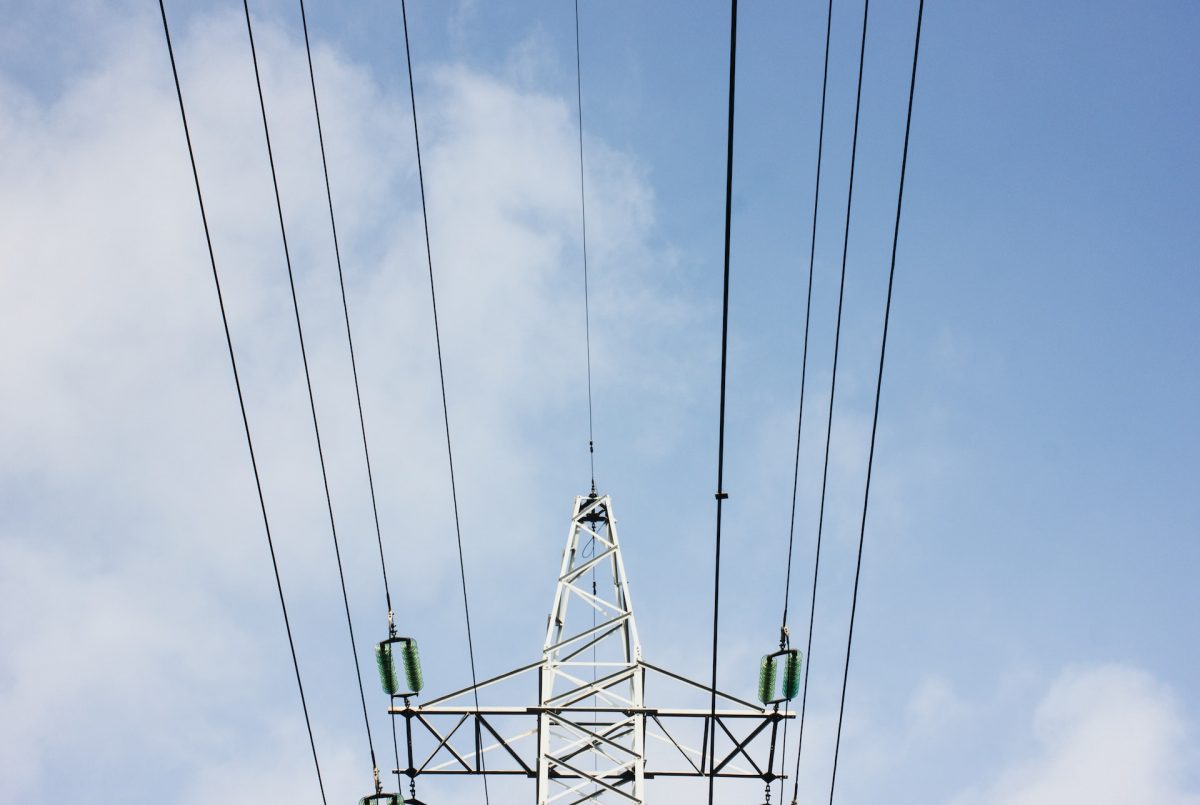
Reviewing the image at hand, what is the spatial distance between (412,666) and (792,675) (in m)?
4.84

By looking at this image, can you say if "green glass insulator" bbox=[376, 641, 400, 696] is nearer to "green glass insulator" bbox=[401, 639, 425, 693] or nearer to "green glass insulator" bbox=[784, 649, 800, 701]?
"green glass insulator" bbox=[401, 639, 425, 693]

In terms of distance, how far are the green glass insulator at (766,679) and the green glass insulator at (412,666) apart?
4393 millimetres

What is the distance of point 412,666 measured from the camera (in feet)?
37.8

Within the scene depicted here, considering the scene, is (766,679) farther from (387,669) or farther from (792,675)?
(387,669)

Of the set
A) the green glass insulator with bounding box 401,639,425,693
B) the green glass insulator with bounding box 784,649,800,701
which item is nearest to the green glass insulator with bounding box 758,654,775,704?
the green glass insulator with bounding box 784,649,800,701

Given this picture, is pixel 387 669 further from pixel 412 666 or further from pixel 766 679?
pixel 766 679

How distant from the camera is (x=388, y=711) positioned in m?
12.0

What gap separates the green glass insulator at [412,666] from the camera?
11.4 metres

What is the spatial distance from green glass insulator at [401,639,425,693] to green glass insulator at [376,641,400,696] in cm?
17

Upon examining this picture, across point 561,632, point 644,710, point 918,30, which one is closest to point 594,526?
point 561,632

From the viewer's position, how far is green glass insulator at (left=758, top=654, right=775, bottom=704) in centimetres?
1127

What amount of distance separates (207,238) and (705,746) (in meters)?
9.34

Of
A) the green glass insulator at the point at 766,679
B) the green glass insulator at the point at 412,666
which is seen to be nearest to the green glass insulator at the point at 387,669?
the green glass insulator at the point at 412,666

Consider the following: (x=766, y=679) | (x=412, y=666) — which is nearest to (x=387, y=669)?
(x=412, y=666)
